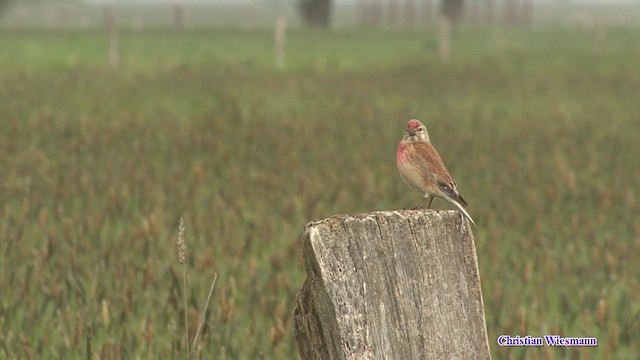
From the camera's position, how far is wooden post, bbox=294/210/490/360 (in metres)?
3.08

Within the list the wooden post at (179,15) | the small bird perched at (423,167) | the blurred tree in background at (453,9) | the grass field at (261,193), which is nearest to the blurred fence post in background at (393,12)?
the blurred tree in background at (453,9)

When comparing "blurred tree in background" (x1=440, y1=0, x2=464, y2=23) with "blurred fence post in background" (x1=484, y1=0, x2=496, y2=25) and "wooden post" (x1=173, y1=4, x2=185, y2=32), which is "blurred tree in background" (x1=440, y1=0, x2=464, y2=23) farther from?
"wooden post" (x1=173, y1=4, x2=185, y2=32)

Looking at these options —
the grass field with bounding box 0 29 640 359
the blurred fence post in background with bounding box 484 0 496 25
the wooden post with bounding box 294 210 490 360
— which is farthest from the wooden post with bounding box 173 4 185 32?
the wooden post with bounding box 294 210 490 360

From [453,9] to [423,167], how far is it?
54.0m

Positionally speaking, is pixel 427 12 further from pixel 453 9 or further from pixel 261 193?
pixel 261 193

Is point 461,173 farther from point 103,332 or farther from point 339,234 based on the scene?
point 339,234

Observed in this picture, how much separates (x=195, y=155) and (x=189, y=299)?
694cm

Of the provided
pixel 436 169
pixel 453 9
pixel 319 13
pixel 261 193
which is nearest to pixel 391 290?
pixel 436 169

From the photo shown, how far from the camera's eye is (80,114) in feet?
51.2

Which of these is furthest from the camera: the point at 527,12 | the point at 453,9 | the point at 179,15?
the point at 527,12

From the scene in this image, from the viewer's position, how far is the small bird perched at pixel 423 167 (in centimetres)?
407

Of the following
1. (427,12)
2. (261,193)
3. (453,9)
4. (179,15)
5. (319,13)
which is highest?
(261,193)

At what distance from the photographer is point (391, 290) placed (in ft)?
10.4

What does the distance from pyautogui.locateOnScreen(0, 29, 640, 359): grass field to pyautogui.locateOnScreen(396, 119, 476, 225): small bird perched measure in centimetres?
131
